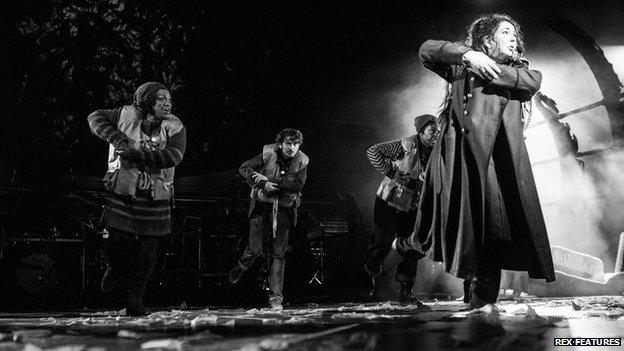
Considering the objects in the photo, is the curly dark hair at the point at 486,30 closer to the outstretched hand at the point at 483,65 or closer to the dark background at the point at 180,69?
the outstretched hand at the point at 483,65

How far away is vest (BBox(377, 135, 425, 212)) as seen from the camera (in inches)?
203

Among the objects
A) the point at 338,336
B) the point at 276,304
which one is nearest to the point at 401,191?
the point at 276,304

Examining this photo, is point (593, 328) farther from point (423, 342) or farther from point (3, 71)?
point (3, 71)

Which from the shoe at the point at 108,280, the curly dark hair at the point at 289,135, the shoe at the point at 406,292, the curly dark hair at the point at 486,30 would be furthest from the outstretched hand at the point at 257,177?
the curly dark hair at the point at 486,30

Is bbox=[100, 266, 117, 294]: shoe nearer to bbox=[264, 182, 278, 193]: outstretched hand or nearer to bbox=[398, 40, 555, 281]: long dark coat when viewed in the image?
bbox=[264, 182, 278, 193]: outstretched hand

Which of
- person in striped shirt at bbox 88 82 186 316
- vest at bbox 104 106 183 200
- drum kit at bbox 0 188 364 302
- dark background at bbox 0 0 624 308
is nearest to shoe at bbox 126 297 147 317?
person in striped shirt at bbox 88 82 186 316

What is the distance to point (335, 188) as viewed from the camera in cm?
1112

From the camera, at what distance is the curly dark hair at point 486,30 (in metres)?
3.42

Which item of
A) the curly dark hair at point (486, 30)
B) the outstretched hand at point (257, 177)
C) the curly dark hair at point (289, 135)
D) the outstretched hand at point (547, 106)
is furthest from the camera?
the outstretched hand at point (547, 106)

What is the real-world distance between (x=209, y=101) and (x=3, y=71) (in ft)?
6.17

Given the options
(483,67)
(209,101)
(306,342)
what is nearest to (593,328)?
(306,342)

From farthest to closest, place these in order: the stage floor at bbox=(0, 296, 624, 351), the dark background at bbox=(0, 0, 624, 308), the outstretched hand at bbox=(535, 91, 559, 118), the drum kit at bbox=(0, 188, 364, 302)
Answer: the outstretched hand at bbox=(535, 91, 559, 118), the drum kit at bbox=(0, 188, 364, 302), the dark background at bbox=(0, 0, 624, 308), the stage floor at bbox=(0, 296, 624, 351)

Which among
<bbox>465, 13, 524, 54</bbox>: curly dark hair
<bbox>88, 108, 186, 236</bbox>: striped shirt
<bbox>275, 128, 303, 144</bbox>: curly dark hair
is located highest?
<bbox>465, 13, 524, 54</bbox>: curly dark hair

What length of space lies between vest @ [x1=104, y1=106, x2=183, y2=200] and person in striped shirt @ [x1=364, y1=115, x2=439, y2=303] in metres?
2.25
